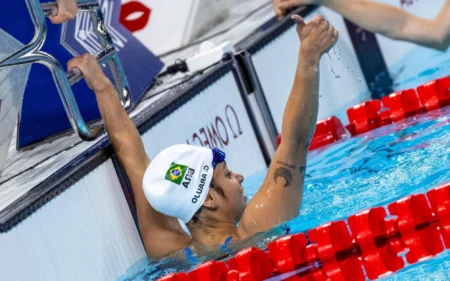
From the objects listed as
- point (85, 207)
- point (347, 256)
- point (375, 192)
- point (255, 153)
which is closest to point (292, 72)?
point (255, 153)

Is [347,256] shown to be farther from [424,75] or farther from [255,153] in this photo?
[424,75]

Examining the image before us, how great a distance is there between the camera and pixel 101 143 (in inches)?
146

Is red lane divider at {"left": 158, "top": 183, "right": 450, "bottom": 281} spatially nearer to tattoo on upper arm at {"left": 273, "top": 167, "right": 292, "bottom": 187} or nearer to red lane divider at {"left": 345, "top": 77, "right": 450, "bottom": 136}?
tattoo on upper arm at {"left": 273, "top": 167, "right": 292, "bottom": 187}

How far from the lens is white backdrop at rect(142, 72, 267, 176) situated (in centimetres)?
416

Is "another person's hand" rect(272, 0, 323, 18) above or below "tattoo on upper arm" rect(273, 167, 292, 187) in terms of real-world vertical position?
above

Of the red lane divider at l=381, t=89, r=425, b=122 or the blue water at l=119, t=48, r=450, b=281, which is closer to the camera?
the blue water at l=119, t=48, r=450, b=281

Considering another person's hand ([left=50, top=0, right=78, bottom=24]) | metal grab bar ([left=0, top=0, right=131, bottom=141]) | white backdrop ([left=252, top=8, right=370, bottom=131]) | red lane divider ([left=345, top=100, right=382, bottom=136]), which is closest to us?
metal grab bar ([left=0, top=0, right=131, bottom=141])

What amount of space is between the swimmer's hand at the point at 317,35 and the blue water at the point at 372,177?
633 millimetres

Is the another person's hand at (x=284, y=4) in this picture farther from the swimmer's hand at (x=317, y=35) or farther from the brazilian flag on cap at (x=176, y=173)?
the brazilian flag on cap at (x=176, y=173)

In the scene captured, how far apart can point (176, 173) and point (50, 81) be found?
1290mm

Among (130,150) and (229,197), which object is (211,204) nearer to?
(229,197)

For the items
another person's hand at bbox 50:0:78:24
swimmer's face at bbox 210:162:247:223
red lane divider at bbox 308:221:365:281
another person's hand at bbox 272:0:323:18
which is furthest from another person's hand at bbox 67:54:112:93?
red lane divider at bbox 308:221:365:281

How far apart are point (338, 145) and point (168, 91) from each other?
0.90 meters

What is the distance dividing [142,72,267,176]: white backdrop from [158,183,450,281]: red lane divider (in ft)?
4.28
